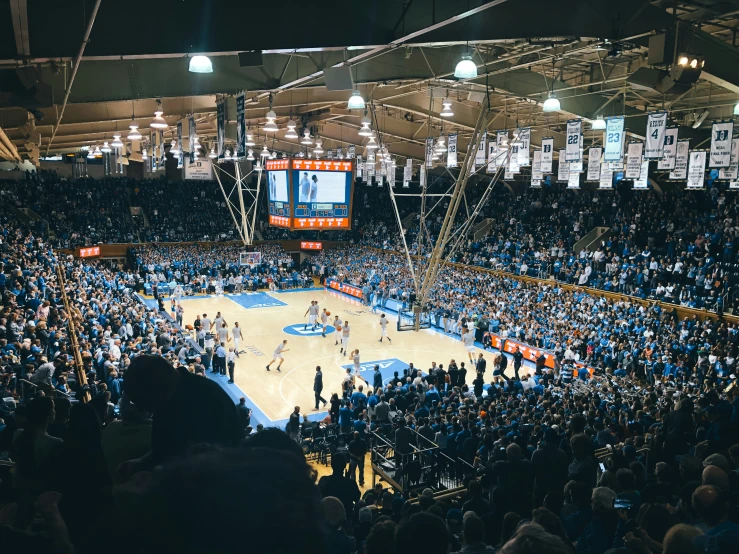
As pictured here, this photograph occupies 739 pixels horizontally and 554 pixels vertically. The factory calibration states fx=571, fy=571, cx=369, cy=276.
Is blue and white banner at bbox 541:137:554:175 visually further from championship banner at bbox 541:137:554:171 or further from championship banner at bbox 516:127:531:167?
championship banner at bbox 516:127:531:167

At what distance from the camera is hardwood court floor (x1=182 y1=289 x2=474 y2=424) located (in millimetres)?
17656

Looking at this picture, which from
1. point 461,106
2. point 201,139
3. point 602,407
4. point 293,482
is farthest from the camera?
point 201,139

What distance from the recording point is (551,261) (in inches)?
1115

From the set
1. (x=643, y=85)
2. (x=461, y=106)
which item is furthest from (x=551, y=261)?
(x=643, y=85)

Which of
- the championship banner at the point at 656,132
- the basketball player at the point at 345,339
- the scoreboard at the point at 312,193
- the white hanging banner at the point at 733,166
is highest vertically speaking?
the championship banner at the point at 656,132

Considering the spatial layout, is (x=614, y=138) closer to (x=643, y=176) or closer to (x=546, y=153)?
(x=546, y=153)

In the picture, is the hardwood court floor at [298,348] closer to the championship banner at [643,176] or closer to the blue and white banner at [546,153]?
the blue and white banner at [546,153]

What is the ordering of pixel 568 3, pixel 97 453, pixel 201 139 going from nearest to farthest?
pixel 97 453
pixel 568 3
pixel 201 139

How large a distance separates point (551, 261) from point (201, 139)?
70.4ft

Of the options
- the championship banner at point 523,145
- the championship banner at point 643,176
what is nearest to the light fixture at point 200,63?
the championship banner at point 523,145

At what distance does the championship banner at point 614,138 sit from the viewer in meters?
16.5

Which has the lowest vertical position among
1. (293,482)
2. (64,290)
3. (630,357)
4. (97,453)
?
(630,357)

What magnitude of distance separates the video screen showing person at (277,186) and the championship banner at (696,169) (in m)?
15.2

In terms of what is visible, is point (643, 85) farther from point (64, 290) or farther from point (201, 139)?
point (201, 139)
